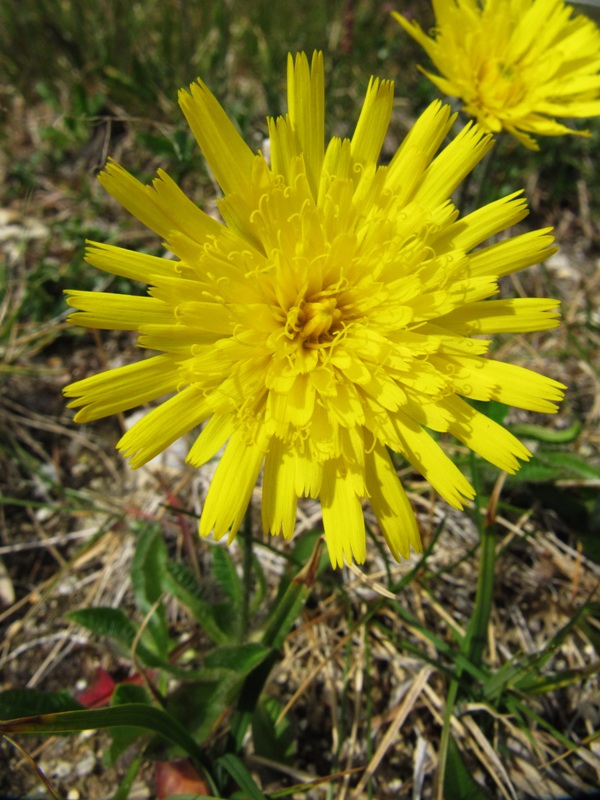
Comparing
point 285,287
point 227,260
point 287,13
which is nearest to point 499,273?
point 285,287

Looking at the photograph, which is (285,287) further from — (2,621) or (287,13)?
(287,13)

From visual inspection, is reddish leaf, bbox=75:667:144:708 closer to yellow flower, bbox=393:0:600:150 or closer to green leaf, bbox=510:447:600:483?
green leaf, bbox=510:447:600:483

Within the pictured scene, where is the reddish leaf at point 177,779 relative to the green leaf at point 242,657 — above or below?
below

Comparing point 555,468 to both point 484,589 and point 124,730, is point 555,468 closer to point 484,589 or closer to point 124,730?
point 484,589

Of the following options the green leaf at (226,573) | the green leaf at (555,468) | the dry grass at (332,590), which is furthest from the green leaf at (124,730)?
the green leaf at (555,468)

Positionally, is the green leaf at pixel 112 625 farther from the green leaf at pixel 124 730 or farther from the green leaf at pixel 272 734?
the green leaf at pixel 272 734
